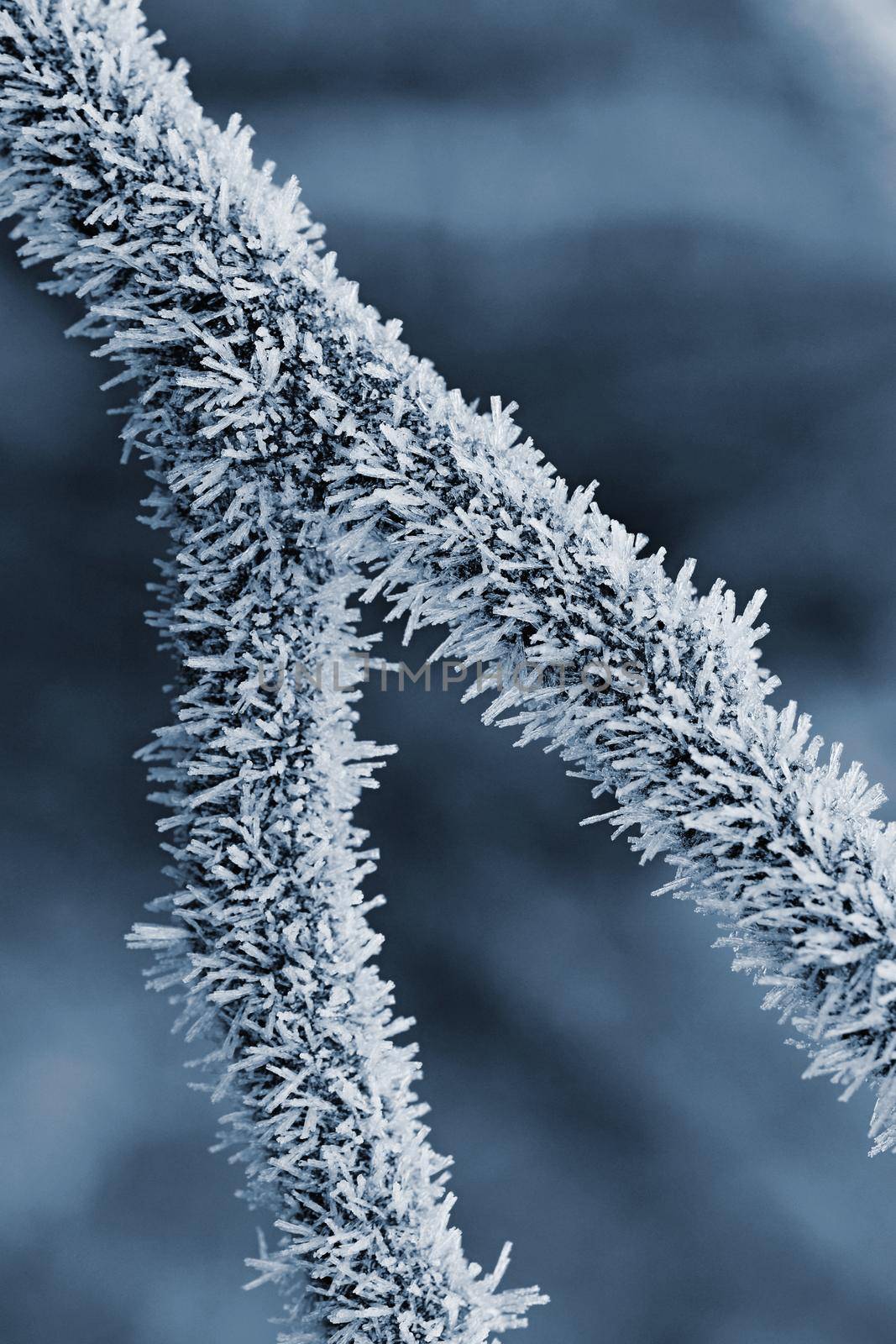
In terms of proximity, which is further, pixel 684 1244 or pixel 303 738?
pixel 684 1244

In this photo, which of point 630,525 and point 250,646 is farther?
point 630,525

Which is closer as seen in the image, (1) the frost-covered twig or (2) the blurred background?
(1) the frost-covered twig

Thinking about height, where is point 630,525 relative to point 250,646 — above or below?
above

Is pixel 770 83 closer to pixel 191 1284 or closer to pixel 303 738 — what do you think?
pixel 303 738

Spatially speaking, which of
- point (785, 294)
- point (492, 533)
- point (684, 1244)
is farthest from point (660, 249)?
point (684, 1244)

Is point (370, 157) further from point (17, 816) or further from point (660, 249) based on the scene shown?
point (17, 816)

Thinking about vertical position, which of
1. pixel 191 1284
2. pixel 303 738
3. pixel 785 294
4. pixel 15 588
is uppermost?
pixel 785 294

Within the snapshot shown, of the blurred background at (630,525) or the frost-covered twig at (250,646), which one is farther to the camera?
the blurred background at (630,525)

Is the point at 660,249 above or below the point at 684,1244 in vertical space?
above
